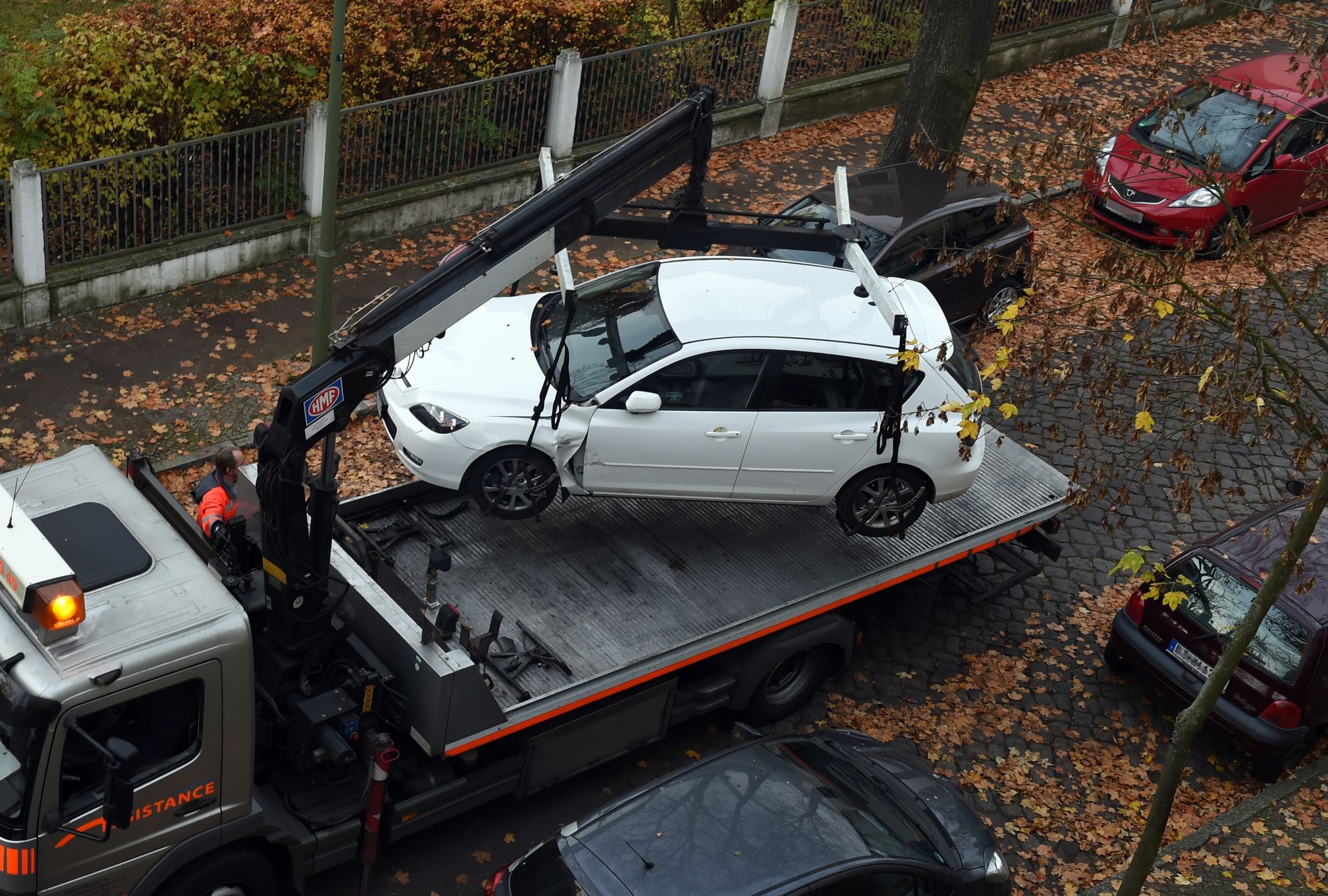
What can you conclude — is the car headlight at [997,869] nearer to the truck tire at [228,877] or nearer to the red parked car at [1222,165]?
the truck tire at [228,877]

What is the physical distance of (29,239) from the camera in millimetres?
11172

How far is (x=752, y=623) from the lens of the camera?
794cm

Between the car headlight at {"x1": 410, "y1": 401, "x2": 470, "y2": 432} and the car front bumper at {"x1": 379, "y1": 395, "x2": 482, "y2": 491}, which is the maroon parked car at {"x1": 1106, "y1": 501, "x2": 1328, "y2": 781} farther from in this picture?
the car headlight at {"x1": 410, "y1": 401, "x2": 470, "y2": 432}

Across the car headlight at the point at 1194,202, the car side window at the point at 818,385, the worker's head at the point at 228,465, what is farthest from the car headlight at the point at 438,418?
the car headlight at the point at 1194,202

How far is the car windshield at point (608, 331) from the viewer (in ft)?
27.0

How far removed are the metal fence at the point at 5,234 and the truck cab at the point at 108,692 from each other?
18.9 ft

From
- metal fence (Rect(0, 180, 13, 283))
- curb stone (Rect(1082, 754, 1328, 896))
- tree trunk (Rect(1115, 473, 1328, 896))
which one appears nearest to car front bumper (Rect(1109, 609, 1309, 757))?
curb stone (Rect(1082, 754, 1328, 896))

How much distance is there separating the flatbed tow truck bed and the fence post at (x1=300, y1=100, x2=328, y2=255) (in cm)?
524

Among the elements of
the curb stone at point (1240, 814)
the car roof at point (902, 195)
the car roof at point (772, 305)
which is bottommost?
the curb stone at point (1240, 814)

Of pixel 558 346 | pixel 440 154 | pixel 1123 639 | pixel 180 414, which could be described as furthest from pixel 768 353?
pixel 440 154

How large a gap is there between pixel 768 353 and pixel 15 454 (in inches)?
242

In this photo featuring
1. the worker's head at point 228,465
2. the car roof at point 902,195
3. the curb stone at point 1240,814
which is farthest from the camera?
the car roof at point 902,195

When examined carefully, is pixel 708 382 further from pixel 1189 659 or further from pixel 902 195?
pixel 902 195

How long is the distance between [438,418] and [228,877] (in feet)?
10.0
